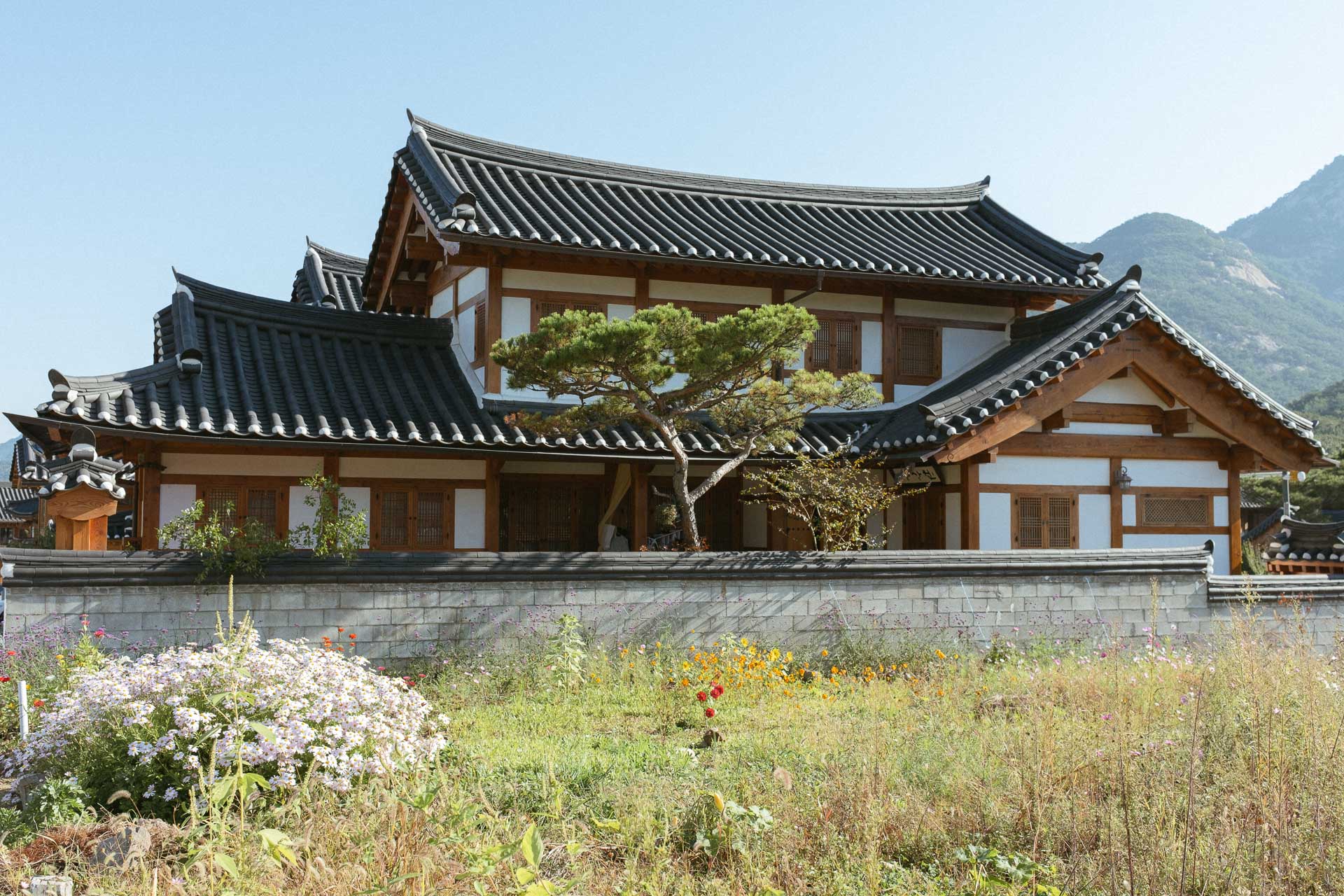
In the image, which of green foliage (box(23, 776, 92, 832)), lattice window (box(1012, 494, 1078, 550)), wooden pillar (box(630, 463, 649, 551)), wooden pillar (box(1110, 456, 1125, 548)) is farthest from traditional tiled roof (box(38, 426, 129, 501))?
wooden pillar (box(1110, 456, 1125, 548))

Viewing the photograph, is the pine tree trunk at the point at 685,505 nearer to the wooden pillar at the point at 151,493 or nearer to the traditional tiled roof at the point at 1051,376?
the traditional tiled roof at the point at 1051,376


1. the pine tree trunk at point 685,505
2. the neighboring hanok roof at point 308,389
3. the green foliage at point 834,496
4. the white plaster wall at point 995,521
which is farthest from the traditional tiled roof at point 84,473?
the white plaster wall at point 995,521

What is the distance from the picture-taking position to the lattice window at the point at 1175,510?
15719 millimetres

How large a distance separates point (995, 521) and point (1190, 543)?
3.36 metres

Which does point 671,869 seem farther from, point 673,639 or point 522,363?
point 522,363

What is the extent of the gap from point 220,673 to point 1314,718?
22.0 ft

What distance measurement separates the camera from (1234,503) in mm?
16062

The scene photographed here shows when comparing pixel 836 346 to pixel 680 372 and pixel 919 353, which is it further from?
pixel 680 372

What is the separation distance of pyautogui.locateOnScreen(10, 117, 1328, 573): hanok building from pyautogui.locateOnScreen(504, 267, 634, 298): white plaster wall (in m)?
0.03

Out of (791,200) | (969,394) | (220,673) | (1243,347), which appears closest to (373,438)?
(220,673)

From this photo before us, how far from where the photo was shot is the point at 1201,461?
629 inches

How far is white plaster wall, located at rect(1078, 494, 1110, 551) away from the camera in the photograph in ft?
50.7

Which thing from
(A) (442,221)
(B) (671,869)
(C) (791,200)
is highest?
(C) (791,200)

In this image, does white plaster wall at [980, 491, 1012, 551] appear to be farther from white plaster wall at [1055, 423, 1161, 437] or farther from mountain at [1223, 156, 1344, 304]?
mountain at [1223, 156, 1344, 304]
